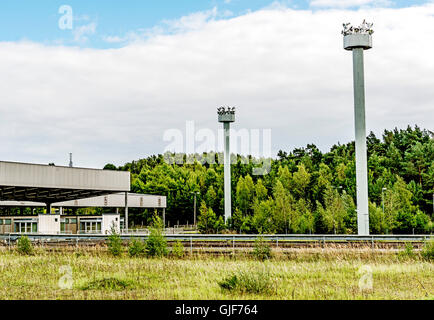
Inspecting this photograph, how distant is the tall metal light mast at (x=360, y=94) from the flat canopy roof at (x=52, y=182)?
23624 millimetres

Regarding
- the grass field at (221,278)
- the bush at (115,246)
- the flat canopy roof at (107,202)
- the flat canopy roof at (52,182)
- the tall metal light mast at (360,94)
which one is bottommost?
the grass field at (221,278)

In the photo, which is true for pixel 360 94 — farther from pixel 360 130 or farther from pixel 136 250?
pixel 136 250

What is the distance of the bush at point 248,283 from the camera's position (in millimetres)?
15297

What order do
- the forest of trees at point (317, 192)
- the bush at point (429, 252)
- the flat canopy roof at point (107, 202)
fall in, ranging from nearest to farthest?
the bush at point (429, 252), the forest of trees at point (317, 192), the flat canopy roof at point (107, 202)

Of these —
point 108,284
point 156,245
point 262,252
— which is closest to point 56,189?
point 156,245

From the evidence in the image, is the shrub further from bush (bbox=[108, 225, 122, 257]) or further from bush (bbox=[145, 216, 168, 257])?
bush (bbox=[108, 225, 122, 257])

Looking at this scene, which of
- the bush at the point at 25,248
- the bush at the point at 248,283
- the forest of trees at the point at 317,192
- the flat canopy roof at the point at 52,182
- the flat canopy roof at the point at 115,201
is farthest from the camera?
the flat canopy roof at the point at 115,201

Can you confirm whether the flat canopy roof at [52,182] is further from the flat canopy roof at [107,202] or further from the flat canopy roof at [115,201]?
the flat canopy roof at [115,201]

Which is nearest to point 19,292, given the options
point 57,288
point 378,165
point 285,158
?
point 57,288

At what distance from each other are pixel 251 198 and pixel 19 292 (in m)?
72.9

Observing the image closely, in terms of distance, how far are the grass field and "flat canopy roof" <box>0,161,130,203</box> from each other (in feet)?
66.3

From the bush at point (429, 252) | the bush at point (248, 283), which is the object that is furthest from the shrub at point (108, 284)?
the bush at point (429, 252)

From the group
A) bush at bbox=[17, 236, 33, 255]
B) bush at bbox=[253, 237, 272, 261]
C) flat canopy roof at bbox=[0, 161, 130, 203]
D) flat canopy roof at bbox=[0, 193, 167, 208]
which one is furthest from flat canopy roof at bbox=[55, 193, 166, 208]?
bush at bbox=[253, 237, 272, 261]
